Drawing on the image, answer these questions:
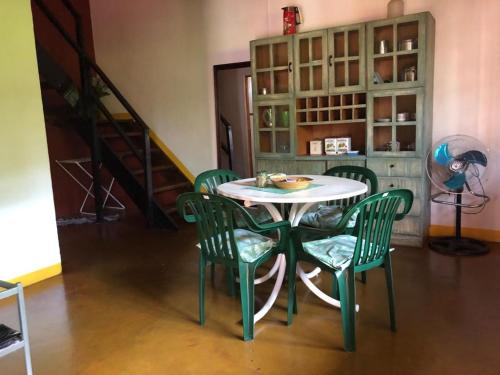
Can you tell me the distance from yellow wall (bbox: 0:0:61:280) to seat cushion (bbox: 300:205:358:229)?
2060 millimetres

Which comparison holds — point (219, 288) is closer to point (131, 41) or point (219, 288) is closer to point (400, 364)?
point (400, 364)

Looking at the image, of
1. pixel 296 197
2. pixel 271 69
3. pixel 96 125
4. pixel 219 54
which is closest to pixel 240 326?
pixel 296 197

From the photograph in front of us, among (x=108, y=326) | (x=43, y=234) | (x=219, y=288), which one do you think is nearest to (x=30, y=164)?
(x=43, y=234)

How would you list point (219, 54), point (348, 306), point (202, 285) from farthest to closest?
1. point (219, 54)
2. point (202, 285)
3. point (348, 306)

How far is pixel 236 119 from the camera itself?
20.1ft

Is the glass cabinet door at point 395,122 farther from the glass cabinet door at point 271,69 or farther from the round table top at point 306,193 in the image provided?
the round table top at point 306,193

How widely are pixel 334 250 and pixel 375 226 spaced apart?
254 millimetres

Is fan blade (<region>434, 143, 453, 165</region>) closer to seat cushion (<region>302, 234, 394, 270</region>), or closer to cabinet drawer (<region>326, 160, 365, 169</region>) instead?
cabinet drawer (<region>326, 160, 365, 169</region>)

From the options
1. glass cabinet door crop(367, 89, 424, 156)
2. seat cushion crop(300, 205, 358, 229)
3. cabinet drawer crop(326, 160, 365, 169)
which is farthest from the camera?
cabinet drawer crop(326, 160, 365, 169)

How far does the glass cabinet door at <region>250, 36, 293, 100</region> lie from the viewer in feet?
13.7

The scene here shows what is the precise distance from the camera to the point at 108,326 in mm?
2520

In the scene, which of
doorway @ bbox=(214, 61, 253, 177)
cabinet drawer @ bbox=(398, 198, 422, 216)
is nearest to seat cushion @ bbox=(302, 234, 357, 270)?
cabinet drawer @ bbox=(398, 198, 422, 216)

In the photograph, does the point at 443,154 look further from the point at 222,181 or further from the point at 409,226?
the point at 222,181

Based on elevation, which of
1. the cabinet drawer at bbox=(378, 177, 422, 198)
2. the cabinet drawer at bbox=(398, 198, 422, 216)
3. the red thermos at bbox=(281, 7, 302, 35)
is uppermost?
the red thermos at bbox=(281, 7, 302, 35)
